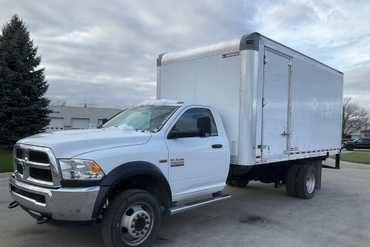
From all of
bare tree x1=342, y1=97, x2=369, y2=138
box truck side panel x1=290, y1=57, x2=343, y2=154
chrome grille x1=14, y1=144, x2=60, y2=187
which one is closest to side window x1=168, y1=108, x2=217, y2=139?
chrome grille x1=14, y1=144, x2=60, y2=187

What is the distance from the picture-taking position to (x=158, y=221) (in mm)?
5250

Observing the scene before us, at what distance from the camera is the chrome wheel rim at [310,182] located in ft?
30.5

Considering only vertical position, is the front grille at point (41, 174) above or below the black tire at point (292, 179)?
above

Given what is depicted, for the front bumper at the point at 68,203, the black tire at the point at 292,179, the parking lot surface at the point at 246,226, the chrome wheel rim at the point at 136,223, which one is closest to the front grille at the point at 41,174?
the front bumper at the point at 68,203

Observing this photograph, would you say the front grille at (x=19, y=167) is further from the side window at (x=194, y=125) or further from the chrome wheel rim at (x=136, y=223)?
the side window at (x=194, y=125)

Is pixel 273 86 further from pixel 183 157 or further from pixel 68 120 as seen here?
pixel 68 120

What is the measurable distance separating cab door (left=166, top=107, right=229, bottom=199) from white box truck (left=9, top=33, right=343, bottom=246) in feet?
0.06

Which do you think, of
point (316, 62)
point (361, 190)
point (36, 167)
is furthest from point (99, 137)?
point (361, 190)

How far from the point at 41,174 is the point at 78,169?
601 millimetres

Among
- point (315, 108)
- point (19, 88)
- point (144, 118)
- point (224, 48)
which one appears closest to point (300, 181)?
point (315, 108)

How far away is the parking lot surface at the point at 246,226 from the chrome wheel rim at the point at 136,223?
524 mm

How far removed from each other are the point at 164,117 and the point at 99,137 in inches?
49.7

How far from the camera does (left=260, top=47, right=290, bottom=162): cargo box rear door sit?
7.29m

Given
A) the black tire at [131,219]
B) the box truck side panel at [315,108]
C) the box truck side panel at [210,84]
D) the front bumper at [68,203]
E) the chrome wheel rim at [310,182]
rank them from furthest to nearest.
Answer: the chrome wheel rim at [310,182], the box truck side panel at [315,108], the box truck side panel at [210,84], the black tire at [131,219], the front bumper at [68,203]
